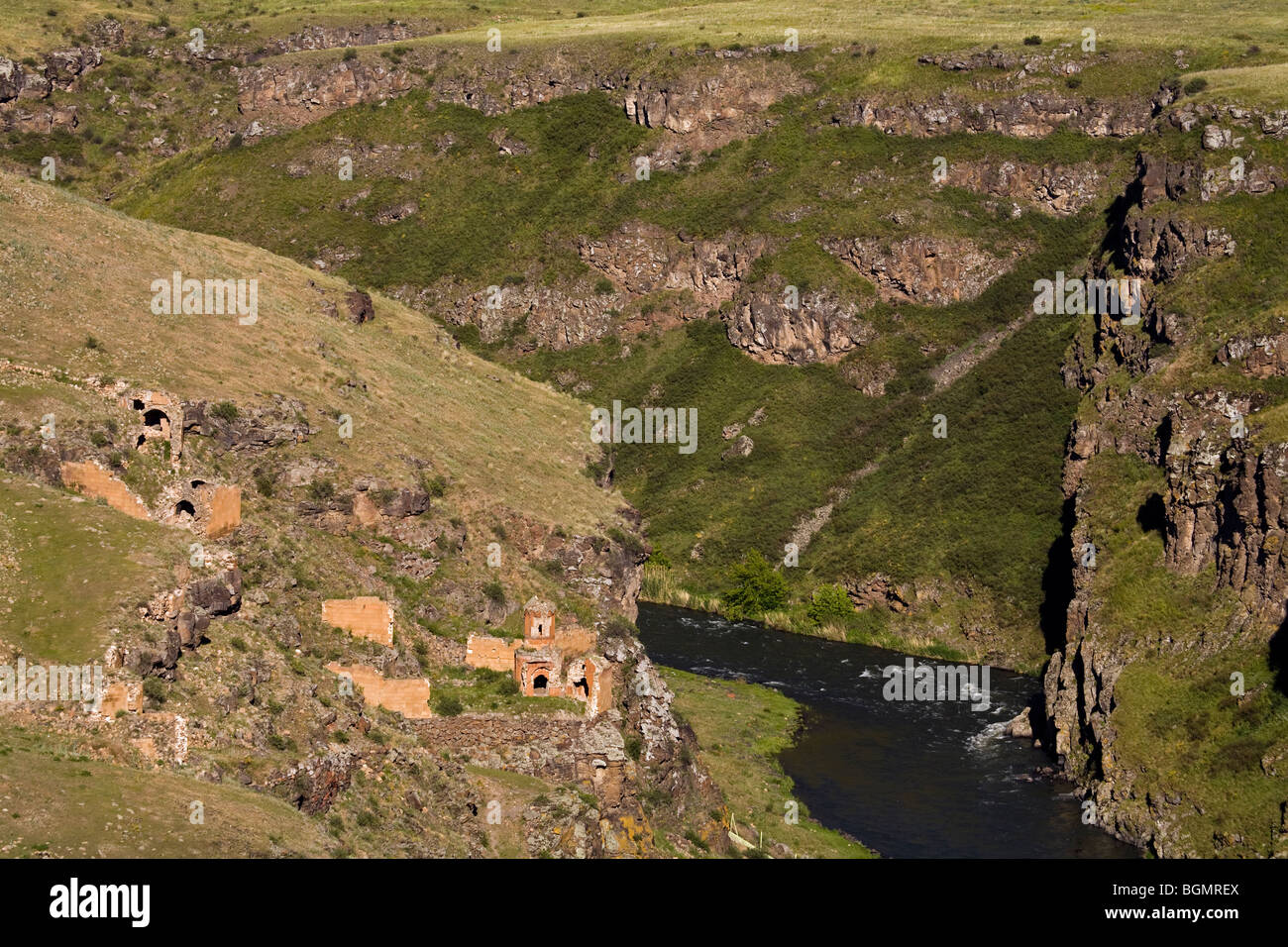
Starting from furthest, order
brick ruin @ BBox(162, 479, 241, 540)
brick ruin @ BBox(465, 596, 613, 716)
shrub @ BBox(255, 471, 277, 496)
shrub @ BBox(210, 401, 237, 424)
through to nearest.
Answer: shrub @ BBox(210, 401, 237, 424), shrub @ BBox(255, 471, 277, 496), brick ruin @ BBox(465, 596, 613, 716), brick ruin @ BBox(162, 479, 241, 540)

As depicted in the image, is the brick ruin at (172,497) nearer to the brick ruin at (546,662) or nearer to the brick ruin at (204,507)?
the brick ruin at (204,507)

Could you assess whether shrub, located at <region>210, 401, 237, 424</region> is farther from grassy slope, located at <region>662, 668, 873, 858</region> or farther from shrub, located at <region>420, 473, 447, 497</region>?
grassy slope, located at <region>662, 668, 873, 858</region>

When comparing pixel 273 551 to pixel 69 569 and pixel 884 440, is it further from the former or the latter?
pixel 884 440

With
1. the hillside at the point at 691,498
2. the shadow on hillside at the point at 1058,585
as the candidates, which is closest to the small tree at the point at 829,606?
the hillside at the point at 691,498

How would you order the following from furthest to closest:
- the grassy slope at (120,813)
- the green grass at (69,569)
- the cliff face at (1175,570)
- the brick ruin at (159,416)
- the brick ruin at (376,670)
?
the cliff face at (1175,570)
the brick ruin at (159,416)
the brick ruin at (376,670)
the green grass at (69,569)
the grassy slope at (120,813)

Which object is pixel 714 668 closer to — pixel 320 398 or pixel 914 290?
pixel 320 398

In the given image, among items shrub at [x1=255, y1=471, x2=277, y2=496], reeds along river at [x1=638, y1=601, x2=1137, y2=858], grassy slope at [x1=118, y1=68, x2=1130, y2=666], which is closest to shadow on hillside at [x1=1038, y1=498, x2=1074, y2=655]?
grassy slope at [x1=118, y1=68, x2=1130, y2=666]

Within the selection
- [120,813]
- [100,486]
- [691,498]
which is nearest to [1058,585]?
[691,498]
